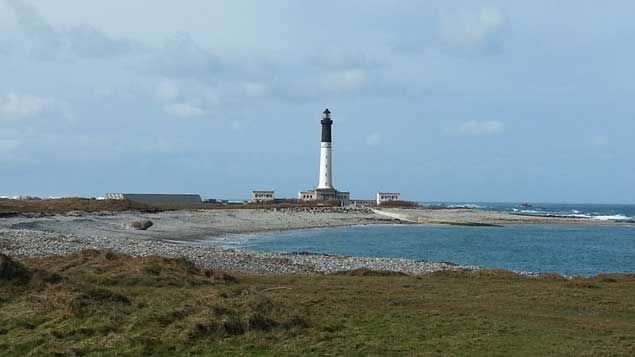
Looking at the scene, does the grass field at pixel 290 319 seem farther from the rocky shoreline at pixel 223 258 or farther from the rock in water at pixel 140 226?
the rock in water at pixel 140 226

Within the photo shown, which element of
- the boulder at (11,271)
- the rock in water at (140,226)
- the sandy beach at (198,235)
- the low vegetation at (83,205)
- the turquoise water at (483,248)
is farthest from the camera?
the low vegetation at (83,205)

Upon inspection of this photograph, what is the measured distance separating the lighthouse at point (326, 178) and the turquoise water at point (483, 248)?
49021 mm

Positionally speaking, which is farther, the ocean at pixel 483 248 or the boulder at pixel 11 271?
the ocean at pixel 483 248

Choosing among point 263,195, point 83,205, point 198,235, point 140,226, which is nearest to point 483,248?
point 198,235

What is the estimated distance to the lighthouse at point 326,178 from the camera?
124m

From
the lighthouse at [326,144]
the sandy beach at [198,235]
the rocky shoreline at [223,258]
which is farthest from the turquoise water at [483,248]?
the lighthouse at [326,144]

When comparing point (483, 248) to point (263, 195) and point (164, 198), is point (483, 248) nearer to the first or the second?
point (164, 198)

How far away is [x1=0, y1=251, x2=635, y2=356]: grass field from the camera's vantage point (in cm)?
1189

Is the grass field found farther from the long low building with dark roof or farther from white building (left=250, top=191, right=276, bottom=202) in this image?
white building (left=250, top=191, right=276, bottom=202)

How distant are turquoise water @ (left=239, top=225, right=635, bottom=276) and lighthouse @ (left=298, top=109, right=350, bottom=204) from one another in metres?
49.0

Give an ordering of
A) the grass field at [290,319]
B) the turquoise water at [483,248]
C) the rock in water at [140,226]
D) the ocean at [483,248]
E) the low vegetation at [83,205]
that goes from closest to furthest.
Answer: the grass field at [290,319] → the ocean at [483,248] → the turquoise water at [483,248] → the rock in water at [140,226] → the low vegetation at [83,205]

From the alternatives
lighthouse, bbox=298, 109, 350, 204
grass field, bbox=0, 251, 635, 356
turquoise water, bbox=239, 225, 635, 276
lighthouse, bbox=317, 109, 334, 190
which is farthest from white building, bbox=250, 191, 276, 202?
grass field, bbox=0, 251, 635, 356

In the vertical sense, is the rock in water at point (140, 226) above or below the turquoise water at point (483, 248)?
above

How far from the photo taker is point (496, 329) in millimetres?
13820
